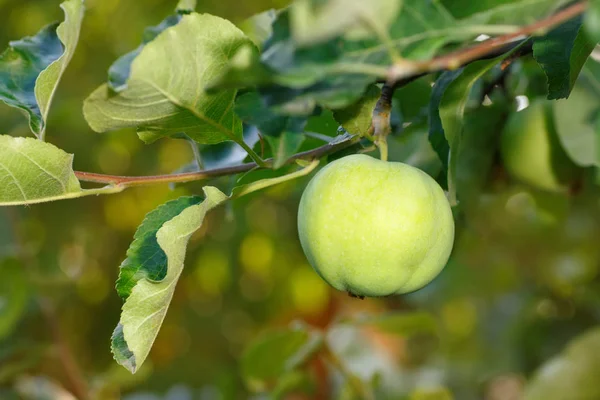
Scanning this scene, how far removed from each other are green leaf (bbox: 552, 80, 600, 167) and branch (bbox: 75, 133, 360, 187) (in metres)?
0.29

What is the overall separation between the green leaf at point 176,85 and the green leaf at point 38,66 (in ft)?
0.27

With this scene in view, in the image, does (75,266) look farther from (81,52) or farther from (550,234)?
(550,234)

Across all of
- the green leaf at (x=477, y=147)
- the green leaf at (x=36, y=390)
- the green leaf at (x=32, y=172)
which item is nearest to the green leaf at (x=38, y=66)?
the green leaf at (x=32, y=172)

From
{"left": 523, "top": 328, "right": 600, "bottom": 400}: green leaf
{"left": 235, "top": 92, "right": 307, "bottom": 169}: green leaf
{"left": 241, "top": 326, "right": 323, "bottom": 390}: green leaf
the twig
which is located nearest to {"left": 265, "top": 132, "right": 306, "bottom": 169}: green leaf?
{"left": 235, "top": 92, "right": 307, "bottom": 169}: green leaf

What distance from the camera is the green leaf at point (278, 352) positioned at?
1.13m

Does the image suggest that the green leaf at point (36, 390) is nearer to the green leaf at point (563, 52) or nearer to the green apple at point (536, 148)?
the green apple at point (536, 148)

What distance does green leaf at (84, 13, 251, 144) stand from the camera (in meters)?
0.49

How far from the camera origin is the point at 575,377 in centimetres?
113

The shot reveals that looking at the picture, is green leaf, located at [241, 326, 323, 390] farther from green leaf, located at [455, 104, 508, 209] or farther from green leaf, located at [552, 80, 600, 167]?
green leaf, located at [552, 80, 600, 167]

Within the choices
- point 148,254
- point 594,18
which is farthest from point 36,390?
point 594,18

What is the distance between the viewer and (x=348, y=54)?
413 millimetres

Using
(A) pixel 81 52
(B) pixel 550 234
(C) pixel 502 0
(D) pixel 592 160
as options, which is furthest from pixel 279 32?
(A) pixel 81 52

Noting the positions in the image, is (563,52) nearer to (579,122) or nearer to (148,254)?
(579,122)

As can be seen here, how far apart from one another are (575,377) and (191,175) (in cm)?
82
